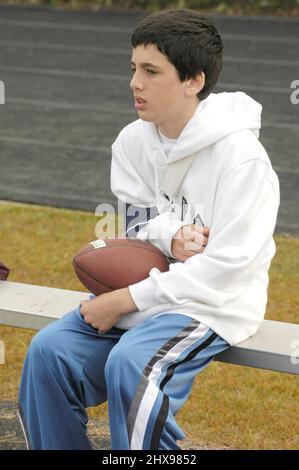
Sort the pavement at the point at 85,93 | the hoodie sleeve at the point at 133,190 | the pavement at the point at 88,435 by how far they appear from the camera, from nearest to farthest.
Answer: the hoodie sleeve at the point at 133,190 < the pavement at the point at 88,435 < the pavement at the point at 85,93

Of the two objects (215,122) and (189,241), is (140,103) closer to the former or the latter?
(215,122)

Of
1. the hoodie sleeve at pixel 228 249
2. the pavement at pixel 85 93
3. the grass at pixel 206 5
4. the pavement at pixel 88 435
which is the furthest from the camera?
the grass at pixel 206 5

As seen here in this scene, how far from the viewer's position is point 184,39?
3.22 metres

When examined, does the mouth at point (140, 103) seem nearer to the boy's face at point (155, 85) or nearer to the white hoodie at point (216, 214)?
the boy's face at point (155, 85)

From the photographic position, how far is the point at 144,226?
3492 millimetres

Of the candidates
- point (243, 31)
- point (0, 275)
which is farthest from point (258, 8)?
point (0, 275)

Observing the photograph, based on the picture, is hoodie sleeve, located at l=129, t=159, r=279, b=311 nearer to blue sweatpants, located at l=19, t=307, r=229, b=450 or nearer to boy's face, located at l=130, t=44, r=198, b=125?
blue sweatpants, located at l=19, t=307, r=229, b=450

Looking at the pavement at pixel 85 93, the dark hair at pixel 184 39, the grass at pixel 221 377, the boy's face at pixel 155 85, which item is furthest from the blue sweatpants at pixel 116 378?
the pavement at pixel 85 93

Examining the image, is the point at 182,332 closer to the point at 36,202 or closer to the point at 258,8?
the point at 36,202

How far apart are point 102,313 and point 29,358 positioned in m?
0.26

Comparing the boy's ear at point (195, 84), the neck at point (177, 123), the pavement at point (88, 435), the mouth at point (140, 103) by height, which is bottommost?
the pavement at point (88, 435)

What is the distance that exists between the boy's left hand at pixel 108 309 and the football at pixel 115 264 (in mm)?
59

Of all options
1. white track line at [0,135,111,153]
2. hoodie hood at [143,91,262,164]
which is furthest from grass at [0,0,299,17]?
hoodie hood at [143,91,262,164]

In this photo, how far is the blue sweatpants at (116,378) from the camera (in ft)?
9.77
